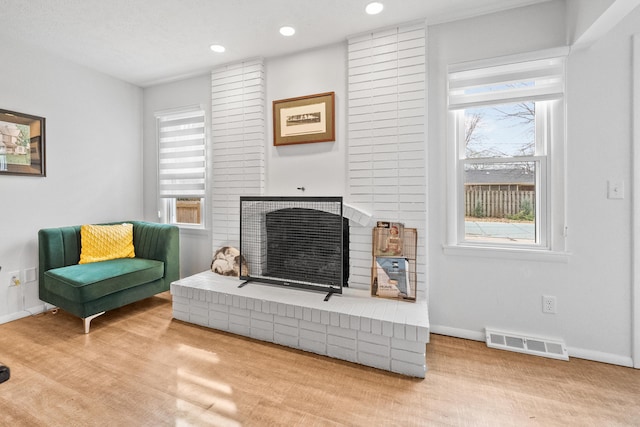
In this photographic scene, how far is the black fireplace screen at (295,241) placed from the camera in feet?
7.91

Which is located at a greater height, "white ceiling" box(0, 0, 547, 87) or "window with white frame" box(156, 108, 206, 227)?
"white ceiling" box(0, 0, 547, 87)

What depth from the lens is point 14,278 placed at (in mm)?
2652

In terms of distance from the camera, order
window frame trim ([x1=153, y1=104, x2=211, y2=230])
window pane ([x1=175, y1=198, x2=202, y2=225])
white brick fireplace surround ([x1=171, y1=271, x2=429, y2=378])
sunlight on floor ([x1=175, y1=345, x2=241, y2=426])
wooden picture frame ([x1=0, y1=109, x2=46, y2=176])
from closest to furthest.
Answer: sunlight on floor ([x1=175, y1=345, x2=241, y2=426]) < white brick fireplace surround ([x1=171, y1=271, x2=429, y2=378]) < wooden picture frame ([x1=0, y1=109, x2=46, y2=176]) < window frame trim ([x1=153, y1=104, x2=211, y2=230]) < window pane ([x1=175, y1=198, x2=202, y2=225])

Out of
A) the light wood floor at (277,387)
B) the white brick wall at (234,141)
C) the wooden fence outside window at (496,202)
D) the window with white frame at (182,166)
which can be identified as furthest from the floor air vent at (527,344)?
the window with white frame at (182,166)

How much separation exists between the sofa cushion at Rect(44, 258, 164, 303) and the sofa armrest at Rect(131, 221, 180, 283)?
0.55 ft

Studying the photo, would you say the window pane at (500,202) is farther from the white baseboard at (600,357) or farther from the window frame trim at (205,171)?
the window frame trim at (205,171)

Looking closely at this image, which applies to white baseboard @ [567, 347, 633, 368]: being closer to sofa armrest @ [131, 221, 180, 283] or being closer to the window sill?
the window sill

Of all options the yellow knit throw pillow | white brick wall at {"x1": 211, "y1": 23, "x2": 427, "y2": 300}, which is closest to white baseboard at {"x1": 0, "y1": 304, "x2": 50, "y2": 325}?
the yellow knit throw pillow

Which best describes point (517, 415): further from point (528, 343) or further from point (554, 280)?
point (554, 280)

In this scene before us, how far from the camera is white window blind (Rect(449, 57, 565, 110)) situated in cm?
205

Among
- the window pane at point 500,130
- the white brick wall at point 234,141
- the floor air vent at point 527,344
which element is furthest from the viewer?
the white brick wall at point 234,141

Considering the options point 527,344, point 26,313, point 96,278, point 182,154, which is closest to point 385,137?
point 527,344

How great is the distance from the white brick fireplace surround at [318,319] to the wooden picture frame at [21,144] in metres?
1.78

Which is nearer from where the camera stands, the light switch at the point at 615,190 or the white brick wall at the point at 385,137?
the light switch at the point at 615,190
